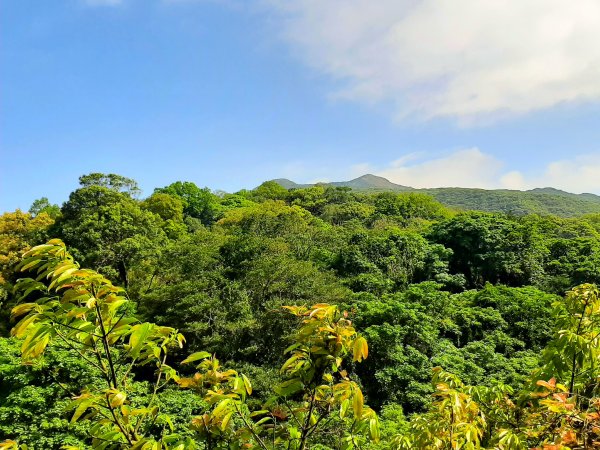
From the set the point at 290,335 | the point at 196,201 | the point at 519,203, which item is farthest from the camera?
the point at 519,203

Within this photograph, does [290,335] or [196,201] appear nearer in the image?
[290,335]

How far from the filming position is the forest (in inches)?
68.4

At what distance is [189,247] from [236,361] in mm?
5742

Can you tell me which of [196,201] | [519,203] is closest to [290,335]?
[196,201]

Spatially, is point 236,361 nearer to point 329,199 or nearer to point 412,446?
point 412,446

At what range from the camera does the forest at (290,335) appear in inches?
68.4

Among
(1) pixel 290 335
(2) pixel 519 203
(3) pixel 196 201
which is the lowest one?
(1) pixel 290 335

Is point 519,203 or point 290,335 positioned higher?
point 519,203

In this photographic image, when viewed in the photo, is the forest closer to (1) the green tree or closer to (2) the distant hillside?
(1) the green tree

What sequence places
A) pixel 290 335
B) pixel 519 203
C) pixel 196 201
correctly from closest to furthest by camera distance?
pixel 290 335, pixel 196 201, pixel 519 203

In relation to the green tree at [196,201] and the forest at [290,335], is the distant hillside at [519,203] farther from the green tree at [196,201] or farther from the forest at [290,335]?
the forest at [290,335]

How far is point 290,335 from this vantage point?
6.52 metres

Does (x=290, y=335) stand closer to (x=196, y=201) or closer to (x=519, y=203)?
(x=196, y=201)

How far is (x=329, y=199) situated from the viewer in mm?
48219
